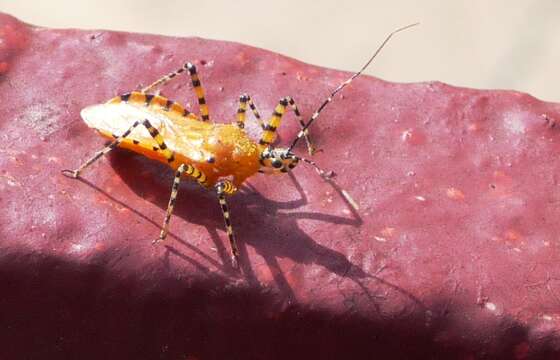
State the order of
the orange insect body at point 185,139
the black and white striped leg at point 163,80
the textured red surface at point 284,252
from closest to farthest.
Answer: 1. the textured red surface at point 284,252
2. the orange insect body at point 185,139
3. the black and white striped leg at point 163,80

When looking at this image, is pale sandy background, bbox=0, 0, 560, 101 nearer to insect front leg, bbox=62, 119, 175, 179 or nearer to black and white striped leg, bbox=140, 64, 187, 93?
black and white striped leg, bbox=140, 64, 187, 93

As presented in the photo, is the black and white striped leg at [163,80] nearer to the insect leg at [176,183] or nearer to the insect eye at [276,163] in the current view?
the insect leg at [176,183]

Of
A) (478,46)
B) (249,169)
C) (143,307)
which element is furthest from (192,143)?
(478,46)

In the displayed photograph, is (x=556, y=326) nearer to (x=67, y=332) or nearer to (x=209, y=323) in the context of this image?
(x=209, y=323)

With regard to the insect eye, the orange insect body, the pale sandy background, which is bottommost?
the pale sandy background

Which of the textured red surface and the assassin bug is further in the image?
the assassin bug

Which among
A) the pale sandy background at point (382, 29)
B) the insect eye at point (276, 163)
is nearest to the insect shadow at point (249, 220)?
the insect eye at point (276, 163)

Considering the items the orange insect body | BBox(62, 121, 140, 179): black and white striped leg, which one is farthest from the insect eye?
BBox(62, 121, 140, 179): black and white striped leg
